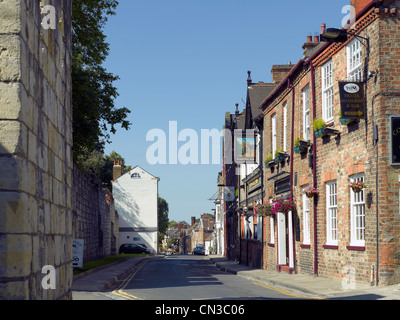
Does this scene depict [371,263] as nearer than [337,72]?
Yes

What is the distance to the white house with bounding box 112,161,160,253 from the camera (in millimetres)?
67625

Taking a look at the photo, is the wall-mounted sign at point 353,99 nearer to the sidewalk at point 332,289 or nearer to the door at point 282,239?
the sidewalk at point 332,289

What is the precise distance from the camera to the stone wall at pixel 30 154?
502 centimetres

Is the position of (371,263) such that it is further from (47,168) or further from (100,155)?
(100,155)

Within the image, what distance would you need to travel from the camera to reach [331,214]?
1858cm

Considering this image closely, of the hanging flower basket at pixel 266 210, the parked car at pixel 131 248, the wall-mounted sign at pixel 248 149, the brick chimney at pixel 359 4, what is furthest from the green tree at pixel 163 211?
the brick chimney at pixel 359 4

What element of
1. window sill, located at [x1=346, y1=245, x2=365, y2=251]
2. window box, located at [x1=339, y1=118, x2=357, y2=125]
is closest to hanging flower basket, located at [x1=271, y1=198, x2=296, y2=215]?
window sill, located at [x1=346, y1=245, x2=365, y2=251]

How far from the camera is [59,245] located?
7371 mm

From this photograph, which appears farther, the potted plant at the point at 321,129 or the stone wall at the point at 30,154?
the potted plant at the point at 321,129

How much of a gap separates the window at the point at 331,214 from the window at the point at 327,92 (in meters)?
2.21

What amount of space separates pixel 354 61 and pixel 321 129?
2.53 m

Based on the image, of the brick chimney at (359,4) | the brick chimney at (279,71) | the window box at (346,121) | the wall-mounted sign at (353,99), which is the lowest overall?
the window box at (346,121)
